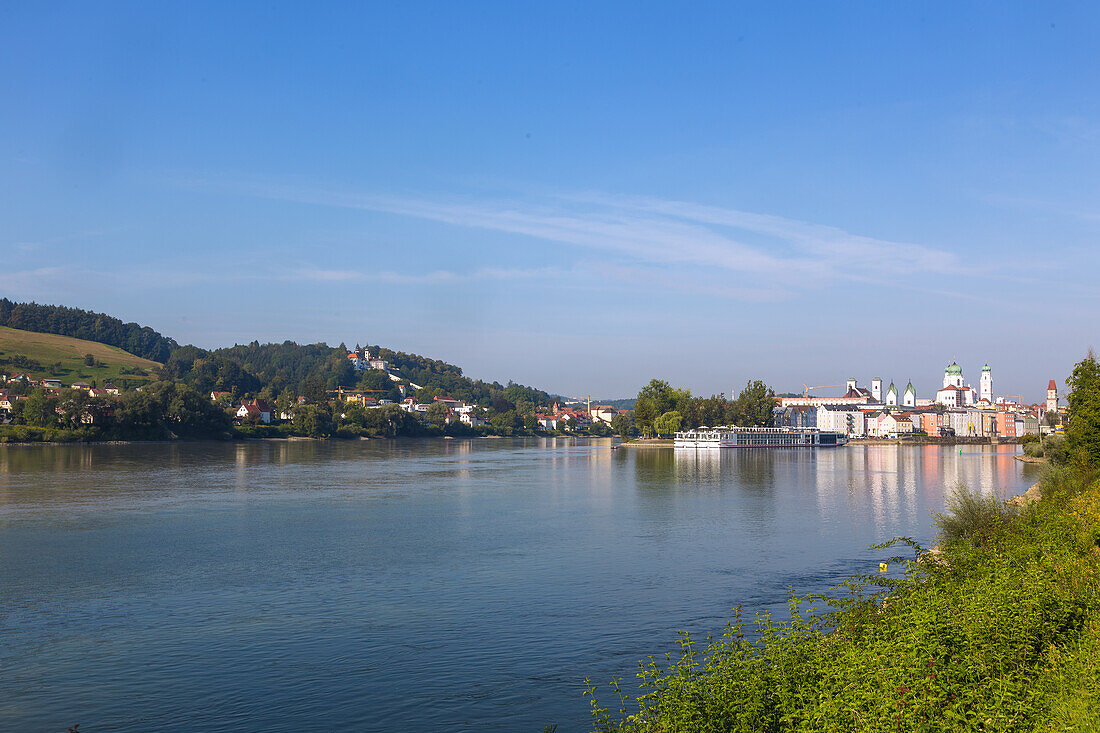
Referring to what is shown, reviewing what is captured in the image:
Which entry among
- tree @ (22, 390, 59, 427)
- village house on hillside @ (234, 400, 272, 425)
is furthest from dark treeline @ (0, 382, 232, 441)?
village house on hillside @ (234, 400, 272, 425)

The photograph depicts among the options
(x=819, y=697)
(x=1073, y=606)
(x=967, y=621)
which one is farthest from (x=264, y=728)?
(x=1073, y=606)

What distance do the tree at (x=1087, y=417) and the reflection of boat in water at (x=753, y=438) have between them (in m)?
61.9

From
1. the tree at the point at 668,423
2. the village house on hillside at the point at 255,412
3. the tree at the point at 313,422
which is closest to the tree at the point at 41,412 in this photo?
the tree at the point at 313,422

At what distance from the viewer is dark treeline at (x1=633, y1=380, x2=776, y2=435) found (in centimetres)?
12612

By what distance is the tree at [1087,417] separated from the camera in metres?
34.3

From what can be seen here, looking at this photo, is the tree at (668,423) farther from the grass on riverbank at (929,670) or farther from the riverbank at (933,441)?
the grass on riverbank at (929,670)

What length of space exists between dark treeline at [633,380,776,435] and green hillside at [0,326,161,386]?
76166 millimetres

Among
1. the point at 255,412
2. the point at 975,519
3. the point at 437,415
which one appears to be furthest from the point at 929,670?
the point at 437,415

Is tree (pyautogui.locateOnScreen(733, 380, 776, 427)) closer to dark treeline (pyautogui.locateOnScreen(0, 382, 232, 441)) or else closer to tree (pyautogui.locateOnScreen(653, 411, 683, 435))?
tree (pyautogui.locateOnScreen(653, 411, 683, 435))

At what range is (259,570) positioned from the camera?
71.4 ft

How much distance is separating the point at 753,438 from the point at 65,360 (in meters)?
105

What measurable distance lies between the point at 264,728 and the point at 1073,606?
10.6 meters

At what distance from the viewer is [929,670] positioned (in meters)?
8.03

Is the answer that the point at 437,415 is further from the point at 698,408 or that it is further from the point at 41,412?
the point at 41,412
